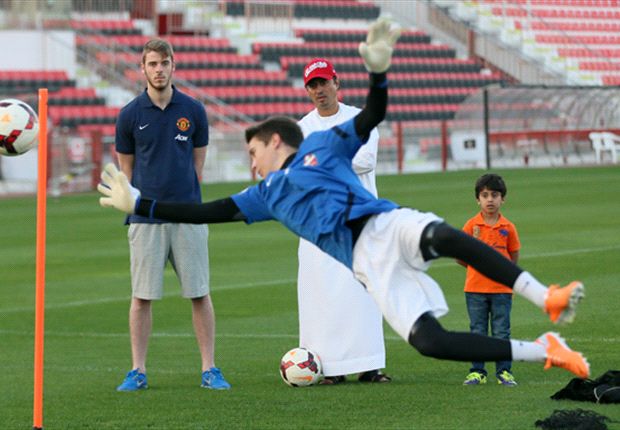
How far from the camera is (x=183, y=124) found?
29.7 ft

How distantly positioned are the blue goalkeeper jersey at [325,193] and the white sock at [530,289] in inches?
30.6

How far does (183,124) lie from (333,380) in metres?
1.97

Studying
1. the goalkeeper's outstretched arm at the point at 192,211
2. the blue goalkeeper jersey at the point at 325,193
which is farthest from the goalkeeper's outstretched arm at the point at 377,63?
the goalkeeper's outstretched arm at the point at 192,211

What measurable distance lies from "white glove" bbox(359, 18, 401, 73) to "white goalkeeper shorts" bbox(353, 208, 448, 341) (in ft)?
2.40

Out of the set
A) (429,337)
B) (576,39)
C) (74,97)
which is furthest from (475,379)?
(576,39)

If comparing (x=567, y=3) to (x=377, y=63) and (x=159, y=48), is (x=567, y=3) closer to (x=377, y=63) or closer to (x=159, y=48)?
(x=159, y=48)

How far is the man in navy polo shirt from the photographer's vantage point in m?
8.99

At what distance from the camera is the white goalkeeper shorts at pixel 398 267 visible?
6.59 metres

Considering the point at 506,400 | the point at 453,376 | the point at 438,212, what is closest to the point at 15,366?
the point at 453,376

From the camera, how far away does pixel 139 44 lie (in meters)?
39.9

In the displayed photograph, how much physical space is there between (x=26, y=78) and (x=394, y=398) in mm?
28694

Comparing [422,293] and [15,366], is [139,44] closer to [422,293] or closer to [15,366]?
[15,366]

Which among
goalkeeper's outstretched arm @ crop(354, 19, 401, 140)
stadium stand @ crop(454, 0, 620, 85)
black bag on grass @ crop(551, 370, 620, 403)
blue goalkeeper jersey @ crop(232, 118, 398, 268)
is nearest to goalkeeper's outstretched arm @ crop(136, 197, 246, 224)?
blue goalkeeper jersey @ crop(232, 118, 398, 268)

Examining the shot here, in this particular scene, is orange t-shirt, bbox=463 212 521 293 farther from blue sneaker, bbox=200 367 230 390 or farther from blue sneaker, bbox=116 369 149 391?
blue sneaker, bbox=116 369 149 391
